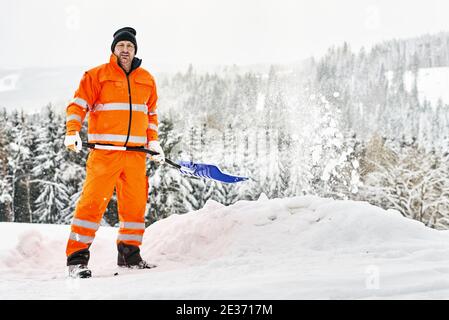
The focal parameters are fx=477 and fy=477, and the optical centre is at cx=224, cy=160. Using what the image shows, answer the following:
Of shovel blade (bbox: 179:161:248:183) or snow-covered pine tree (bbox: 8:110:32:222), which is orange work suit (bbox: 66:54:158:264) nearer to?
shovel blade (bbox: 179:161:248:183)

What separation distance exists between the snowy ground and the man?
31cm

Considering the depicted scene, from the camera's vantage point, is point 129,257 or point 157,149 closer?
point 129,257

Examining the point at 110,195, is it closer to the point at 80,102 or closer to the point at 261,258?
the point at 80,102

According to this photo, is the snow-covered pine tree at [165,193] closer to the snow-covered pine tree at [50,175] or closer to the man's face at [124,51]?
the snow-covered pine tree at [50,175]

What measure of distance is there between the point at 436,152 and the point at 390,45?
5231 centimetres

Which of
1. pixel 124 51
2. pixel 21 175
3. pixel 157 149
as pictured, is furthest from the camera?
pixel 21 175

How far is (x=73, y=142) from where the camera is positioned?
3.89m

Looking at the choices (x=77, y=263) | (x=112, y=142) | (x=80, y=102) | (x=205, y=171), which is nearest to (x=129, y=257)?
(x=77, y=263)

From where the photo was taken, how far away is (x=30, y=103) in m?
35.5

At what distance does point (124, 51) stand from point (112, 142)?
80 cm

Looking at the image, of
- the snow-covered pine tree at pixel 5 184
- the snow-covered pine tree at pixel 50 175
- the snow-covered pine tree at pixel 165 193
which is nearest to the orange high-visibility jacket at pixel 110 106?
the snow-covered pine tree at pixel 165 193

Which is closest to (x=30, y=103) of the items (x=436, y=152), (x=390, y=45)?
(x=436, y=152)

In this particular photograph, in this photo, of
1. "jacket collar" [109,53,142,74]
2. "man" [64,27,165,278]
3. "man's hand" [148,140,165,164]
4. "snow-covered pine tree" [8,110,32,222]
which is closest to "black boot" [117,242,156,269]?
"man" [64,27,165,278]

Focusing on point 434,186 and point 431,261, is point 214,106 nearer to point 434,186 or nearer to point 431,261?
point 434,186
